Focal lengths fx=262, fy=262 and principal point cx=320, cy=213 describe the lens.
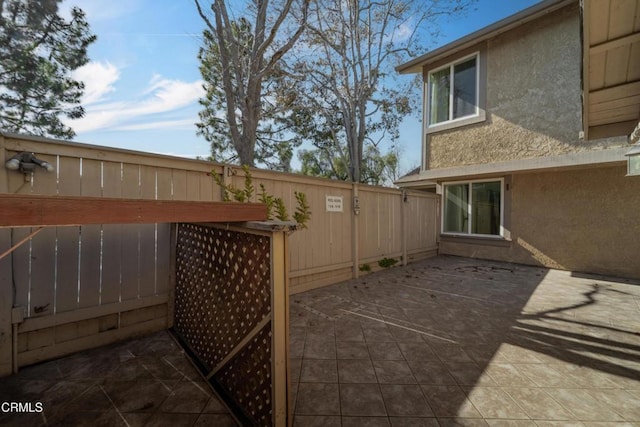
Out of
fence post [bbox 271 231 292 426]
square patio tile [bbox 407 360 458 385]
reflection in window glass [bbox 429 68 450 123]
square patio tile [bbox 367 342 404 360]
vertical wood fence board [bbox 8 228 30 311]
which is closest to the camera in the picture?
fence post [bbox 271 231 292 426]

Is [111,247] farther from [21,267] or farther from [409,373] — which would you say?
[409,373]

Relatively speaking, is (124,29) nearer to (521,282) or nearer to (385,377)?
(385,377)

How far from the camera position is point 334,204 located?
206 inches

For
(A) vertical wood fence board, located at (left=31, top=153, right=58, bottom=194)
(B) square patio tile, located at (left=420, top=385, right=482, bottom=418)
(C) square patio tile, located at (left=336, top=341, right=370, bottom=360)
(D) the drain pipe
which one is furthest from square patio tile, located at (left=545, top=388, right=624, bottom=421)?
(A) vertical wood fence board, located at (left=31, top=153, right=58, bottom=194)

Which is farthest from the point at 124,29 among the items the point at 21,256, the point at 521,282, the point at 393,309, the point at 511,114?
the point at 521,282

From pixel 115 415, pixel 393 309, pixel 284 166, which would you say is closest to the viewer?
pixel 115 415

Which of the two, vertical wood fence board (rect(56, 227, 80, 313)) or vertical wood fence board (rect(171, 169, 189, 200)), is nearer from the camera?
vertical wood fence board (rect(56, 227, 80, 313))

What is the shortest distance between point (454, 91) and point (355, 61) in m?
6.34

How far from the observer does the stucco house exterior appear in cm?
548

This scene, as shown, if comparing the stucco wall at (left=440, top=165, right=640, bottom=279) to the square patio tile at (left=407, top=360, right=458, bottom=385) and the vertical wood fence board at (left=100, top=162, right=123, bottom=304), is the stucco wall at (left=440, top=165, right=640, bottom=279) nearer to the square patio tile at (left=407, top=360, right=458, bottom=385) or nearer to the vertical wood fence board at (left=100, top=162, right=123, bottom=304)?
the square patio tile at (left=407, top=360, right=458, bottom=385)

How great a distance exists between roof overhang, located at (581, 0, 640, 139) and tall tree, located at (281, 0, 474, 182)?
26.4ft

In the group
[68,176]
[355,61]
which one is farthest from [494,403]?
[355,61]

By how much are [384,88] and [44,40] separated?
13837 mm

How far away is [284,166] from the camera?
16484 mm
